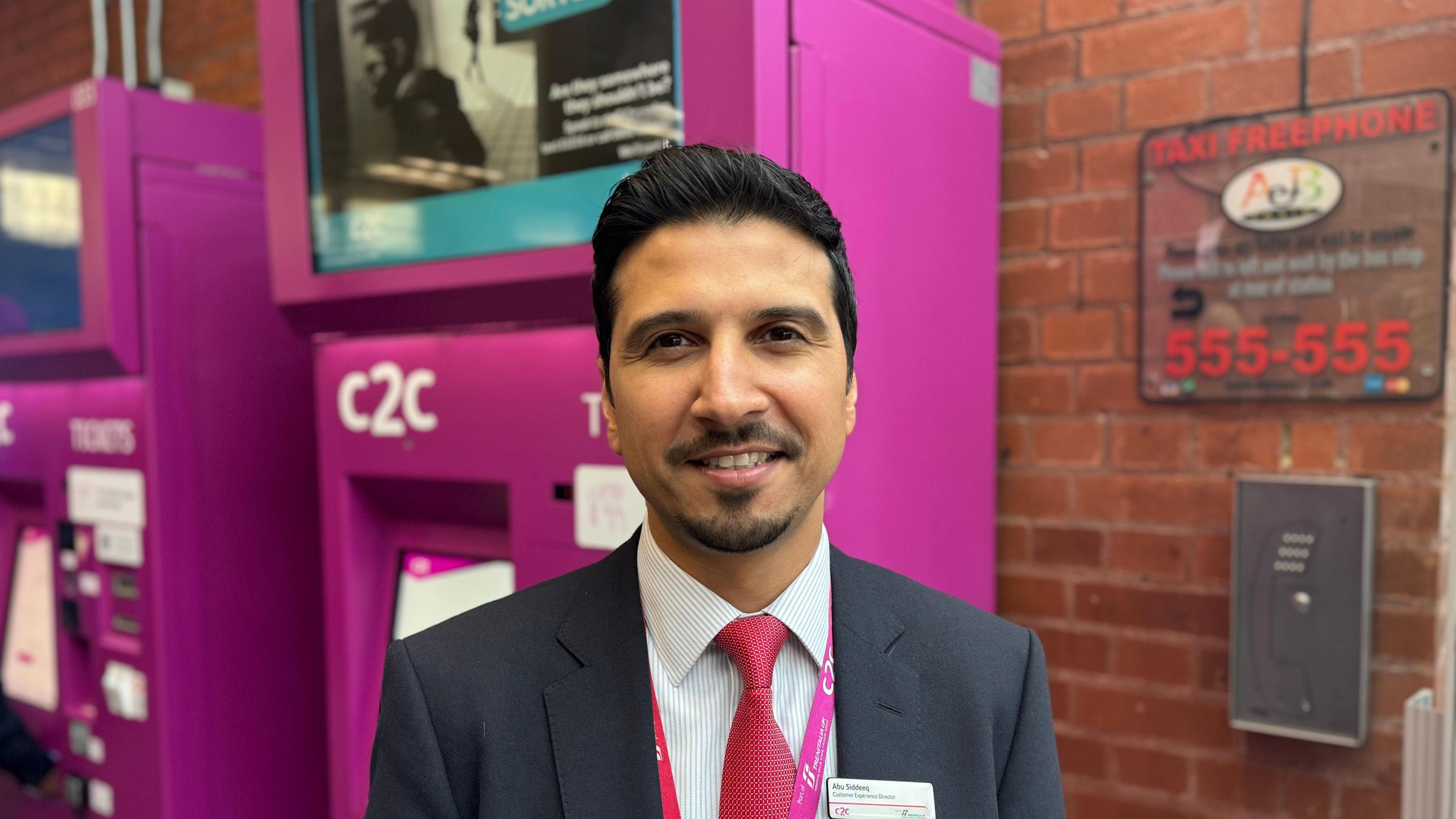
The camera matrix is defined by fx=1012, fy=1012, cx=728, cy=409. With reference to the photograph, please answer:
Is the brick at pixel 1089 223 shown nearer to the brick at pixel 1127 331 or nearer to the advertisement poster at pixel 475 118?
the brick at pixel 1127 331

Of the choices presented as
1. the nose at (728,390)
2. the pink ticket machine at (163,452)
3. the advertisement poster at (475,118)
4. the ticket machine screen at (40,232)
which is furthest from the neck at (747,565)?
the ticket machine screen at (40,232)

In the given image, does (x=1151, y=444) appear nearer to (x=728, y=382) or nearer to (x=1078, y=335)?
(x=1078, y=335)

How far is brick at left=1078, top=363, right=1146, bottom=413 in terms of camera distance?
1.78m

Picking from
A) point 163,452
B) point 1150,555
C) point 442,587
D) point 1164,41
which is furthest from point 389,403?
point 1164,41

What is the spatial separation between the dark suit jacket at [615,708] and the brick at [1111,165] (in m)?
0.94

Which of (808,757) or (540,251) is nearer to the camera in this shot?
(808,757)

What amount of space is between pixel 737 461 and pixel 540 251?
0.61 m

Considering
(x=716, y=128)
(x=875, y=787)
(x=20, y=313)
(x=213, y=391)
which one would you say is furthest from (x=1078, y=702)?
→ (x=20, y=313)

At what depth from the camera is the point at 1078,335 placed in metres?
1.83

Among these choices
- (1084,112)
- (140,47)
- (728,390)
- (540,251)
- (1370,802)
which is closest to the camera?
(728,390)

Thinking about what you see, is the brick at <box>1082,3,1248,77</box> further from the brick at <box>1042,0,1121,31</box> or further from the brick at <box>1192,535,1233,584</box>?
the brick at <box>1192,535,1233,584</box>

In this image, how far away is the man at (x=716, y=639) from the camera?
1.03 metres

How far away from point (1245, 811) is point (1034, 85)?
1322 millimetres

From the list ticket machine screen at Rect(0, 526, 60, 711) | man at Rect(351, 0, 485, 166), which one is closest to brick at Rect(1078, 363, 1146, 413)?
man at Rect(351, 0, 485, 166)
